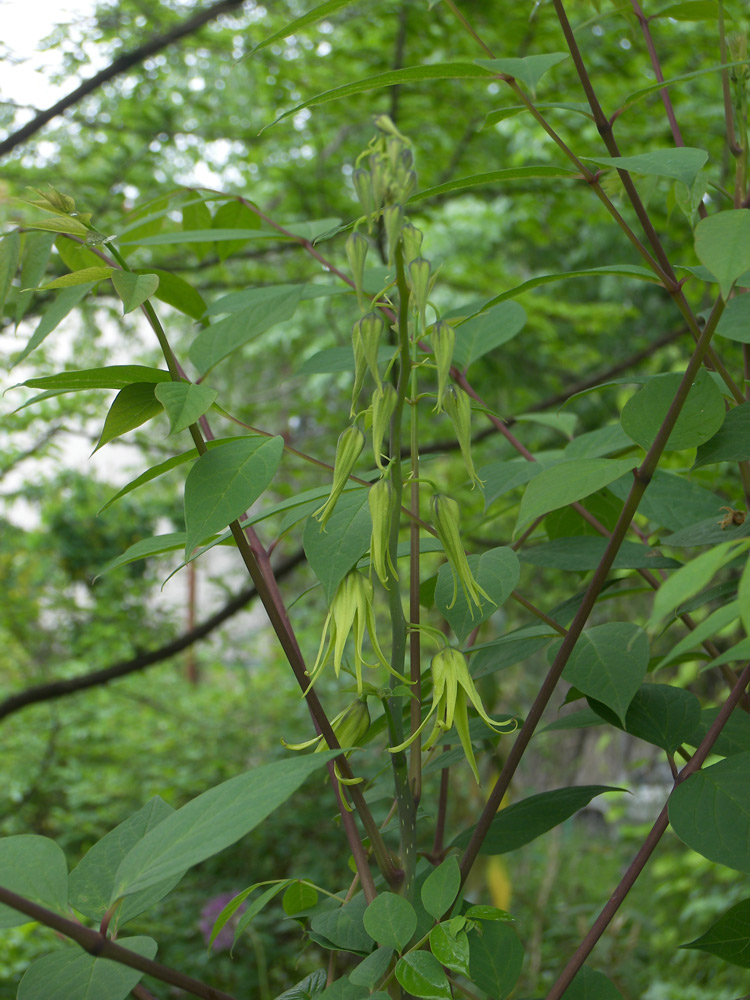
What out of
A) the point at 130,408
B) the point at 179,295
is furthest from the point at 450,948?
the point at 179,295

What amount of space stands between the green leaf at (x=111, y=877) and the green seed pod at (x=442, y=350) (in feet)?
0.57

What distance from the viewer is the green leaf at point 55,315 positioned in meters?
0.32

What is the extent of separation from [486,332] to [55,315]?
271mm

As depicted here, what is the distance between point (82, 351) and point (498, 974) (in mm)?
2787

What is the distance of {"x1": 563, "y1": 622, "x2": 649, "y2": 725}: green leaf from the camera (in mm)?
304

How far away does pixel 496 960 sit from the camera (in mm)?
305

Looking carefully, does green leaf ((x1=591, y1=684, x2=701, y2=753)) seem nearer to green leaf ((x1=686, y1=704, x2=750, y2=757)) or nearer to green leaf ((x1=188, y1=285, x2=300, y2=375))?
green leaf ((x1=686, y1=704, x2=750, y2=757))

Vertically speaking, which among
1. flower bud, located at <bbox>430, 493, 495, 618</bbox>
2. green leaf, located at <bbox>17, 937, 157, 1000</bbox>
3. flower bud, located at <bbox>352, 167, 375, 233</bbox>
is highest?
flower bud, located at <bbox>352, 167, 375, 233</bbox>

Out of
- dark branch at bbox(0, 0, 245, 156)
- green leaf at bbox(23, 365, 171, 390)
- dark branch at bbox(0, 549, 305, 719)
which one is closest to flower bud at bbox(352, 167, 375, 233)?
green leaf at bbox(23, 365, 171, 390)

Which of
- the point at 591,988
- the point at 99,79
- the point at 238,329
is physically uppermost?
the point at 99,79

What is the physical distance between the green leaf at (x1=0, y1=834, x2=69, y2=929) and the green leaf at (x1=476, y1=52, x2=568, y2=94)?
33cm

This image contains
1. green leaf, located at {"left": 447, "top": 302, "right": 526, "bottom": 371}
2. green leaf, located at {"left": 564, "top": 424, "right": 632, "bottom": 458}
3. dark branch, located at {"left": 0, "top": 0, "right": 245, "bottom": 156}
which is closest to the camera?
green leaf, located at {"left": 564, "top": 424, "right": 632, "bottom": 458}

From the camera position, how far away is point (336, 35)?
91.1 inches

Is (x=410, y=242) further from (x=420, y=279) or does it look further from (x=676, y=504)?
(x=676, y=504)
